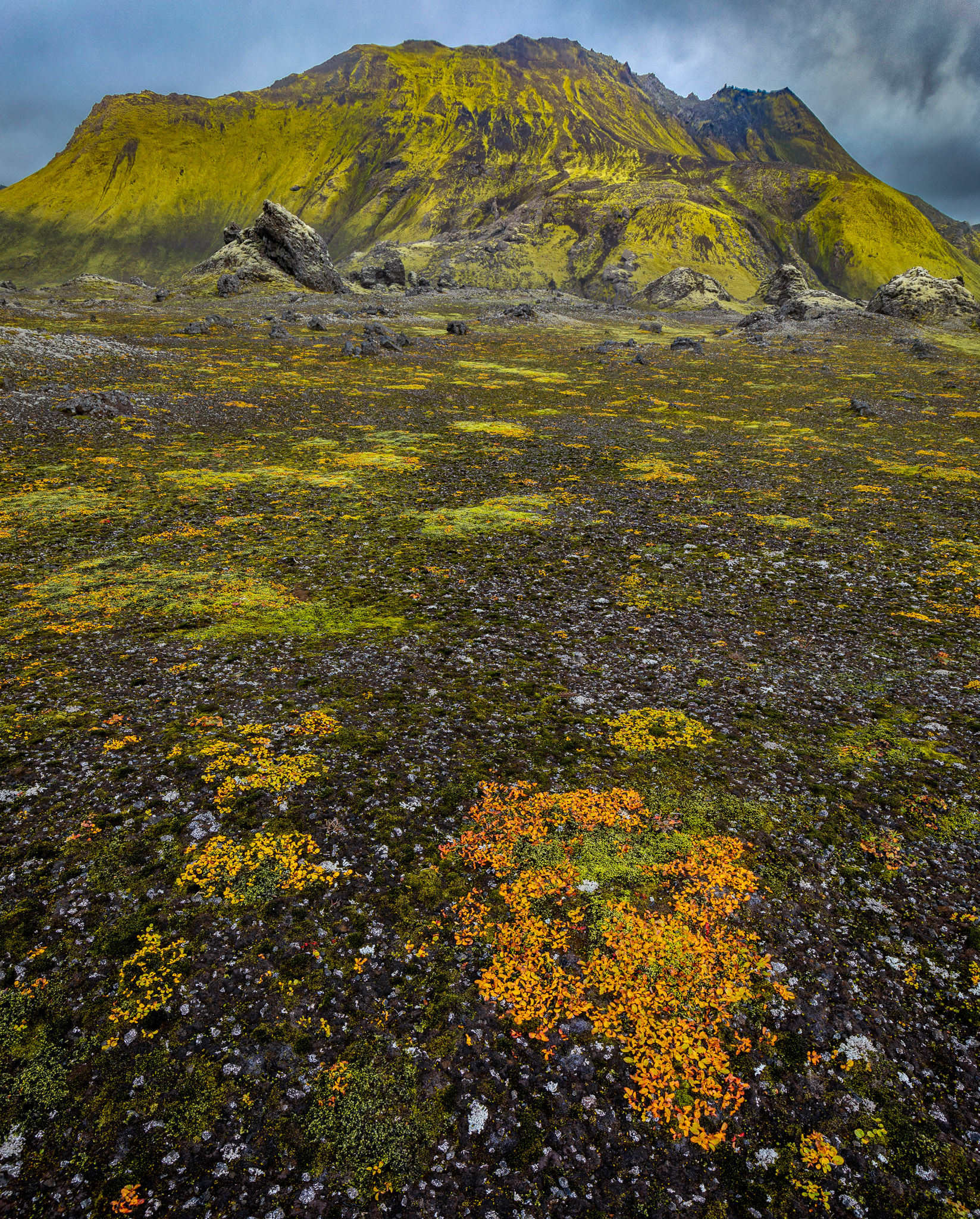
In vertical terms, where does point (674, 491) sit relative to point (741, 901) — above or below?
above

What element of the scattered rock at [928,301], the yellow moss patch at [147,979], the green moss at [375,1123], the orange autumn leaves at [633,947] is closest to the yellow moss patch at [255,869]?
the yellow moss patch at [147,979]

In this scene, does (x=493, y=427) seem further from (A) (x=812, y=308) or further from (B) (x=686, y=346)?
(A) (x=812, y=308)

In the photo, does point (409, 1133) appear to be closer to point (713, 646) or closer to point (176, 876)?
point (176, 876)

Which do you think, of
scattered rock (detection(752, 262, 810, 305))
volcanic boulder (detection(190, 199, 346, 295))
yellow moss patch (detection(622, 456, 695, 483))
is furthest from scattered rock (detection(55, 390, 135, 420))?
scattered rock (detection(752, 262, 810, 305))

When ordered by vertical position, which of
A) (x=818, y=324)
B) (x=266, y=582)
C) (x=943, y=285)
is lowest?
(x=266, y=582)

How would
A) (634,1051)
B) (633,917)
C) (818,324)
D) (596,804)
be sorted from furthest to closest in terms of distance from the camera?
(818,324)
(596,804)
(633,917)
(634,1051)

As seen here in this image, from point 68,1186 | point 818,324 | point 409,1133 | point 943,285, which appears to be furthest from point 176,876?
point 943,285
